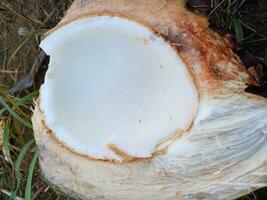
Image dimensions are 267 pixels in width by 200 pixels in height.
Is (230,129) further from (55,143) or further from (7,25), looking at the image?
(7,25)

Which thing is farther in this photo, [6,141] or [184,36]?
[6,141]

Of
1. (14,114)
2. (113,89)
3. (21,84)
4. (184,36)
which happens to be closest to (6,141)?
(14,114)

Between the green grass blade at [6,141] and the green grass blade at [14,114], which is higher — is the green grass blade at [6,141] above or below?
below

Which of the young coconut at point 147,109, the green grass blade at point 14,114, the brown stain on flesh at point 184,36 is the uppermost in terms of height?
the brown stain on flesh at point 184,36

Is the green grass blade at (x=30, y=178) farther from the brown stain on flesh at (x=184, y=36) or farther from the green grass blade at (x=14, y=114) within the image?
the brown stain on flesh at (x=184, y=36)

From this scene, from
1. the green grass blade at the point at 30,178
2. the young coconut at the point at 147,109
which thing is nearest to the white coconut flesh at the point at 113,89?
the young coconut at the point at 147,109

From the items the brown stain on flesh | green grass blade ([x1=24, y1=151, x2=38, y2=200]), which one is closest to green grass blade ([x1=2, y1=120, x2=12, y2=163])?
green grass blade ([x1=24, y1=151, x2=38, y2=200])

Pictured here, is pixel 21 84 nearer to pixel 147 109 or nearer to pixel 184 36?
pixel 147 109
